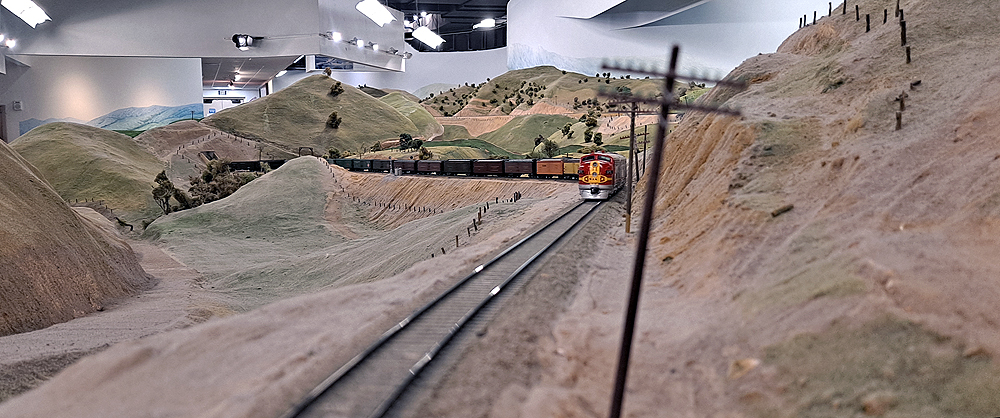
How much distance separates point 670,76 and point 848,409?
492 cm

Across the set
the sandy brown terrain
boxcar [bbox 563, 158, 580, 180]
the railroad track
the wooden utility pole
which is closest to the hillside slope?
the sandy brown terrain

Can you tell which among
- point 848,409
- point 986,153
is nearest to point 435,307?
point 848,409

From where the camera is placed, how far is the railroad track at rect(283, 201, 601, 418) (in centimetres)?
1055

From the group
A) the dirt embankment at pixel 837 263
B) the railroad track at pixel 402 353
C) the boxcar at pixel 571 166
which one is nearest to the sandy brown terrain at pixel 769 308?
the dirt embankment at pixel 837 263

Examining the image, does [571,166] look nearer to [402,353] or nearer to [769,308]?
[402,353]

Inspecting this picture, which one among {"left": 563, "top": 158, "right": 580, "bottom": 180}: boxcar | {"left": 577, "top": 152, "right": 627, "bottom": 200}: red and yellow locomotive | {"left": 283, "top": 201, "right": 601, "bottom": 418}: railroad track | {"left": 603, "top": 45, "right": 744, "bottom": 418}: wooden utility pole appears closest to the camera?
{"left": 603, "top": 45, "right": 744, "bottom": 418}: wooden utility pole

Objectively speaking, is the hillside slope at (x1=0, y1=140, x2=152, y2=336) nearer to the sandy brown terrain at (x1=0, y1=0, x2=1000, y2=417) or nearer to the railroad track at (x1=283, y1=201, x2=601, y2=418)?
the sandy brown terrain at (x1=0, y1=0, x2=1000, y2=417)

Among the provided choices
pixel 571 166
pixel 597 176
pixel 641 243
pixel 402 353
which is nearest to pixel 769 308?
pixel 641 243

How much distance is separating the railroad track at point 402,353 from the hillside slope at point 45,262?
1692cm

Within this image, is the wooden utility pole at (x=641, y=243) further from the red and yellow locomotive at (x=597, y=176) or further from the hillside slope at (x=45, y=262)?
the red and yellow locomotive at (x=597, y=176)

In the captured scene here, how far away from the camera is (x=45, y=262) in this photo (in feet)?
88.3

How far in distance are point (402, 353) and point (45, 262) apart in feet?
69.9

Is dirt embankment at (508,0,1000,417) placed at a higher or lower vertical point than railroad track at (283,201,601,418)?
higher

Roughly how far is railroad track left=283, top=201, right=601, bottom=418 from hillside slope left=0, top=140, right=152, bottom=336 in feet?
55.5
